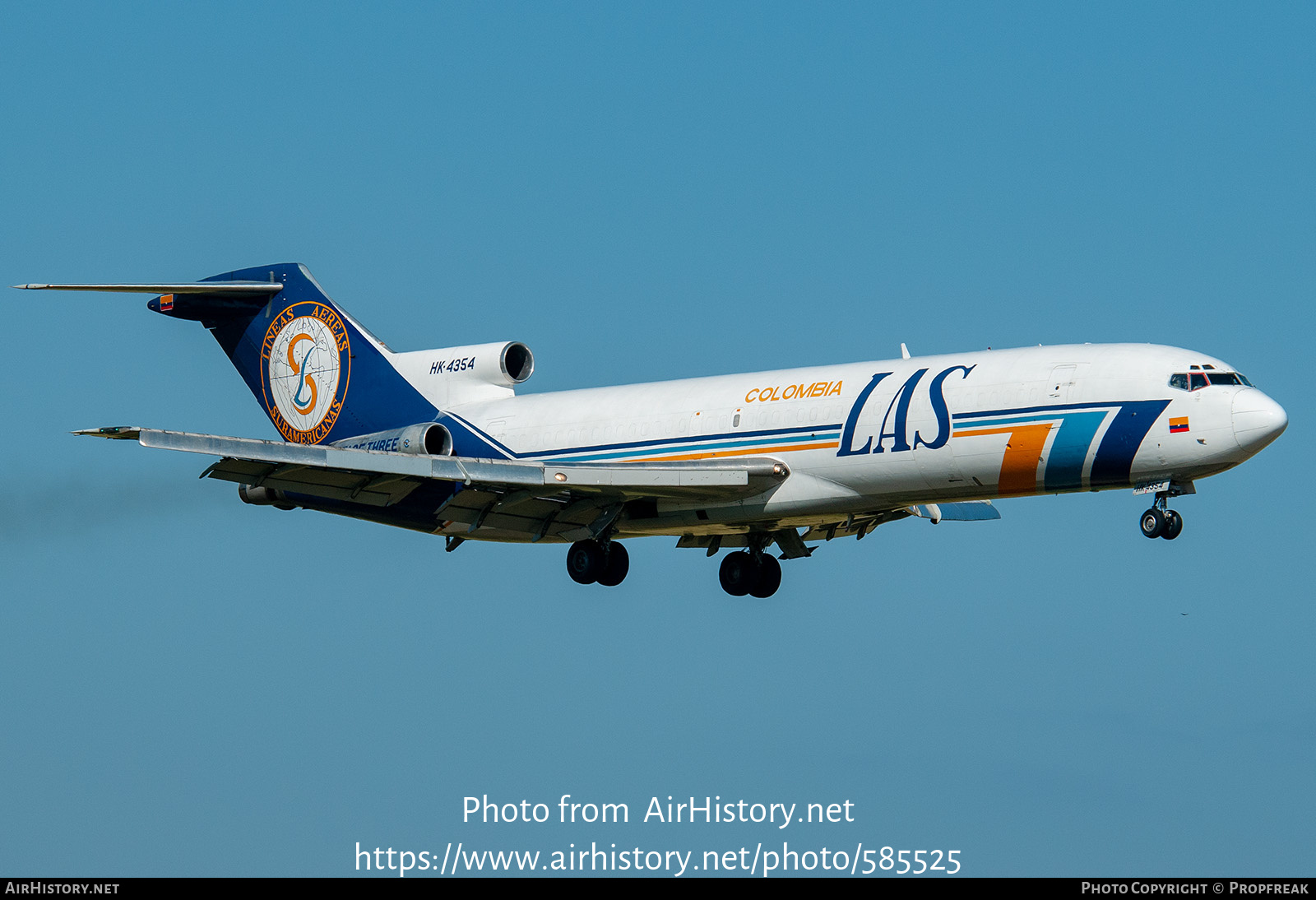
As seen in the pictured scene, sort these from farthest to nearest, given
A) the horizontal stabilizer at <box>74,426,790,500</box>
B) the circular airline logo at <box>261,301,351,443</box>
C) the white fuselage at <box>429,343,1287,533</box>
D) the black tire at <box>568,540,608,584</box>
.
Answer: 1. the circular airline logo at <box>261,301,351,443</box>
2. the black tire at <box>568,540,608,584</box>
3. the horizontal stabilizer at <box>74,426,790,500</box>
4. the white fuselage at <box>429,343,1287,533</box>

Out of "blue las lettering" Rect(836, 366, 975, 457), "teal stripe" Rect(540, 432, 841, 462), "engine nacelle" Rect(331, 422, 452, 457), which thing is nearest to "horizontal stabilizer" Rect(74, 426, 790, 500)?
"teal stripe" Rect(540, 432, 841, 462)

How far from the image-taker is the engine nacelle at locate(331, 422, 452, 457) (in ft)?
128

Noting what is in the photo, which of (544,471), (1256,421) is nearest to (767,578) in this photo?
(544,471)

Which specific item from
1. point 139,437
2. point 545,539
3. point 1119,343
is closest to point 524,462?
point 545,539

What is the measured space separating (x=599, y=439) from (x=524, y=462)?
6.12 feet

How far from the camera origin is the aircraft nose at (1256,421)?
98.2ft

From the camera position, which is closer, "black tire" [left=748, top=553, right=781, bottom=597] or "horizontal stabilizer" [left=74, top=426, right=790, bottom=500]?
"horizontal stabilizer" [left=74, top=426, right=790, bottom=500]

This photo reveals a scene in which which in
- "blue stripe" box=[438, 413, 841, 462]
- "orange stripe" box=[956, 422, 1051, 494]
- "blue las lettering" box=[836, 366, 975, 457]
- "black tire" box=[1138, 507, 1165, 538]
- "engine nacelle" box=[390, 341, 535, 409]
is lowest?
"black tire" box=[1138, 507, 1165, 538]

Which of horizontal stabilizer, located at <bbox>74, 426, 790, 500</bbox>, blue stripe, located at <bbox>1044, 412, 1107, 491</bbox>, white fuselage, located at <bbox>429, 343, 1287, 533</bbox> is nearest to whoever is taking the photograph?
white fuselage, located at <bbox>429, 343, 1287, 533</bbox>

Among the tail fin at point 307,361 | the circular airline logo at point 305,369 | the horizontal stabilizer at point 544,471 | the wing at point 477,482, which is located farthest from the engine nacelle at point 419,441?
the horizontal stabilizer at point 544,471

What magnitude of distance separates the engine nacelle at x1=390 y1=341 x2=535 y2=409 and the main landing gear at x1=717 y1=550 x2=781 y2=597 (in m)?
6.59

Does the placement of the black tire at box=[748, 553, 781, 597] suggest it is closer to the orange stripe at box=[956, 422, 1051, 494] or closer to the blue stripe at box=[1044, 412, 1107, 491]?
the orange stripe at box=[956, 422, 1051, 494]

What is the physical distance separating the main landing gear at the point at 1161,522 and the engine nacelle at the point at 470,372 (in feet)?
50.0

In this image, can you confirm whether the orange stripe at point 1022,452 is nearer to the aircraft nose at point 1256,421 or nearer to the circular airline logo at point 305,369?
the aircraft nose at point 1256,421
